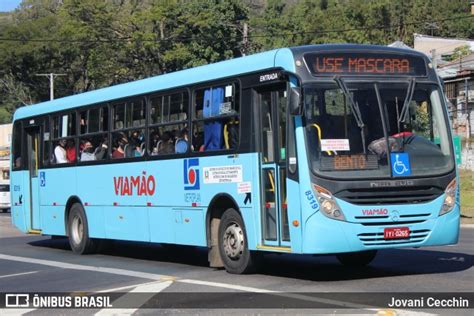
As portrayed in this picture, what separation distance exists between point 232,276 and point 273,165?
6.10ft

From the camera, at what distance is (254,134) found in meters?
11.6

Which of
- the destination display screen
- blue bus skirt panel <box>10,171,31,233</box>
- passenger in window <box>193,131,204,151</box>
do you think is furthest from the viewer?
blue bus skirt panel <box>10,171,31,233</box>

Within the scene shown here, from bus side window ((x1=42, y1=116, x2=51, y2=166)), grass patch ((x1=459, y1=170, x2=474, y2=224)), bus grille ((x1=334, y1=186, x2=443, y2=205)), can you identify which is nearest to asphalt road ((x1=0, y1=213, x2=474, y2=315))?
bus grille ((x1=334, y1=186, x2=443, y2=205))

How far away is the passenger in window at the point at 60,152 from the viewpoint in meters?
17.5

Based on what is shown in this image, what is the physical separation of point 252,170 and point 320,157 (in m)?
1.40

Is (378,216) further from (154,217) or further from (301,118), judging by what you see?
(154,217)

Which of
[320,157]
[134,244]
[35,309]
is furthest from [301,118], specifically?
[134,244]

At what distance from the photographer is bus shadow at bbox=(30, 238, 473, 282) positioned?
38.9ft

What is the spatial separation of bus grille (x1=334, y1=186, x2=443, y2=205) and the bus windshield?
0.20 m

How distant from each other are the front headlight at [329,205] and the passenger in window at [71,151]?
321 inches

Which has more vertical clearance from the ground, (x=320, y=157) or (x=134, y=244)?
(x=320, y=157)

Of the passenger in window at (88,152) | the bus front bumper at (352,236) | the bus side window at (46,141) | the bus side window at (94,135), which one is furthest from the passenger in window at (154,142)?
the bus side window at (46,141)

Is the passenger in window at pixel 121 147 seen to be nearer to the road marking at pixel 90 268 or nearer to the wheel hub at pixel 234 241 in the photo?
the road marking at pixel 90 268

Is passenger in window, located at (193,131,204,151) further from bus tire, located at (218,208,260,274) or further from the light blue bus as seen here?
bus tire, located at (218,208,260,274)
